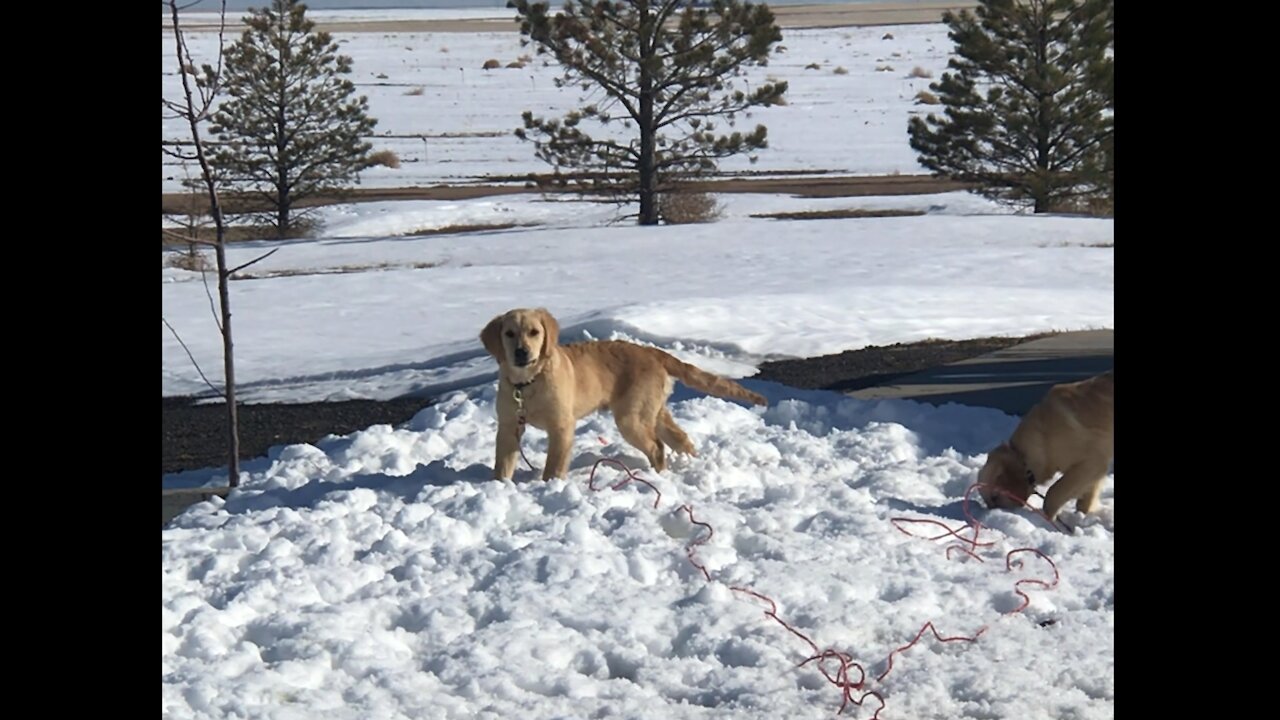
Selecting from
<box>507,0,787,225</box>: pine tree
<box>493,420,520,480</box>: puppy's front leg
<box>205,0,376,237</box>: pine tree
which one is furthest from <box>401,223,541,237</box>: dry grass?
<box>493,420,520,480</box>: puppy's front leg

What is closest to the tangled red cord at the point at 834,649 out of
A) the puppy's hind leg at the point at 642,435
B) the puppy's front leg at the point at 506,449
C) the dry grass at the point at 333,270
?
the puppy's hind leg at the point at 642,435

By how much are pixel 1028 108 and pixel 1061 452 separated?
1121 inches

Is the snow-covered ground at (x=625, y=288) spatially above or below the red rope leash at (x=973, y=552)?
above

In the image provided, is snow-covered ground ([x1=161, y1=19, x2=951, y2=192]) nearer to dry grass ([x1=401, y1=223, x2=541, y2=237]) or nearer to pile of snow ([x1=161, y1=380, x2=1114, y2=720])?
dry grass ([x1=401, y1=223, x2=541, y2=237])

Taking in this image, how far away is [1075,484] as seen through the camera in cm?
660

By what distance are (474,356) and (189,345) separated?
378 centimetres

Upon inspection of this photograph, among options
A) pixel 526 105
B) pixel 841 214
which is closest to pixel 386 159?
pixel 526 105

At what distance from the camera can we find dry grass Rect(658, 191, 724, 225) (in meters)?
31.5

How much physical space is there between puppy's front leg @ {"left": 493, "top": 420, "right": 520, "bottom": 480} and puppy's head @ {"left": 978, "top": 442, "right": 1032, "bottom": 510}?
6.98ft

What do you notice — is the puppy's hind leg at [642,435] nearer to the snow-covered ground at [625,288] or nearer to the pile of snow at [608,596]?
the pile of snow at [608,596]

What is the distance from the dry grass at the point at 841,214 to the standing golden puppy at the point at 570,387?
72.2 ft

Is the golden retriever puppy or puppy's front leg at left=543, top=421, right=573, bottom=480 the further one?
puppy's front leg at left=543, top=421, right=573, bottom=480

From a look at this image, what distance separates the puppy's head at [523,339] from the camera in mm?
6703

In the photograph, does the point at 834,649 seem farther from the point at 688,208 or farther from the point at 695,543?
the point at 688,208
